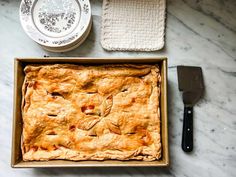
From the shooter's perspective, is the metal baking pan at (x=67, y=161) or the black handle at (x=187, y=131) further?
the black handle at (x=187, y=131)

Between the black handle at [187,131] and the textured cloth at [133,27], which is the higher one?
the textured cloth at [133,27]

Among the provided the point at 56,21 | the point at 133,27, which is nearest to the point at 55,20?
the point at 56,21

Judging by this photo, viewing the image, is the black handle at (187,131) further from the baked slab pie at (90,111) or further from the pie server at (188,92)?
the baked slab pie at (90,111)

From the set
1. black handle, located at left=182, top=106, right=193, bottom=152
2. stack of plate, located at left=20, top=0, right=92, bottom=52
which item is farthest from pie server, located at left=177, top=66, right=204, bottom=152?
stack of plate, located at left=20, top=0, right=92, bottom=52

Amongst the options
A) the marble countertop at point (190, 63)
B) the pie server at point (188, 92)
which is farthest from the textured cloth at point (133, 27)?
the pie server at point (188, 92)

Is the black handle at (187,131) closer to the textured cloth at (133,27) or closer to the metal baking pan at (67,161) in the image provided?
the metal baking pan at (67,161)

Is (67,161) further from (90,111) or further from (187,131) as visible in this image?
(187,131)
